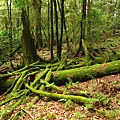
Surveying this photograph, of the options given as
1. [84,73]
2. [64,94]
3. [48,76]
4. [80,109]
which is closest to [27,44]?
[48,76]

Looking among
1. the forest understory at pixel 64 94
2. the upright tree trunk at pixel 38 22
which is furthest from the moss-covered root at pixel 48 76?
the upright tree trunk at pixel 38 22

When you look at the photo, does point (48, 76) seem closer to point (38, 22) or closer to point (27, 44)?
point (27, 44)

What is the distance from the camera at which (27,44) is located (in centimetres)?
1113

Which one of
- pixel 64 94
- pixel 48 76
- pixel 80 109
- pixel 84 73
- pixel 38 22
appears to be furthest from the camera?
pixel 38 22

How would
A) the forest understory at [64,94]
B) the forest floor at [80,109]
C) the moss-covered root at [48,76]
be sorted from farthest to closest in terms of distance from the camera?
the moss-covered root at [48,76], the forest understory at [64,94], the forest floor at [80,109]

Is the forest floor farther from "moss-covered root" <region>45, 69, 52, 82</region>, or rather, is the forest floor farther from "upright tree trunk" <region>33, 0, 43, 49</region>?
"upright tree trunk" <region>33, 0, 43, 49</region>

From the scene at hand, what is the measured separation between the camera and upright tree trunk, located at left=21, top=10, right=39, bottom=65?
10913 mm

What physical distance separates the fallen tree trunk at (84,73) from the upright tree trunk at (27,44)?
7.78 feet

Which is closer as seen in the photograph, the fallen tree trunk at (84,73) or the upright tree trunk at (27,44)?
the fallen tree trunk at (84,73)

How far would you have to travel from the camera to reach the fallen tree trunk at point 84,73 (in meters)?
9.48

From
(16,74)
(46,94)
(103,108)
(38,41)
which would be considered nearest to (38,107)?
(46,94)

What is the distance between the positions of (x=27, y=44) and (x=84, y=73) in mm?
3758

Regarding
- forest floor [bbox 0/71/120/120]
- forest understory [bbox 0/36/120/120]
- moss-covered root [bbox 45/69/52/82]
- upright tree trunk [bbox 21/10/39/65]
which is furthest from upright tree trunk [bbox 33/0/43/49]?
forest floor [bbox 0/71/120/120]

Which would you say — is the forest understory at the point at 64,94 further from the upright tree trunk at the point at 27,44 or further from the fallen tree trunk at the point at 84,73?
the upright tree trunk at the point at 27,44
